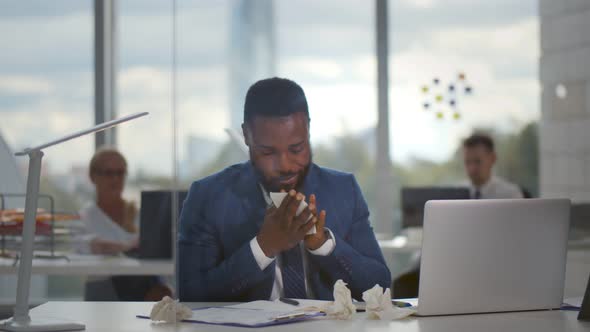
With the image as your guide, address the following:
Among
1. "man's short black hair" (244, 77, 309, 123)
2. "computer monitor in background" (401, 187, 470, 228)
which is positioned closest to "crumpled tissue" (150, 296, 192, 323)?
"man's short black hair" (244, 77, 309, 123)

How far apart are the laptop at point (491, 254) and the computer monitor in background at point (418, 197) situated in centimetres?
244

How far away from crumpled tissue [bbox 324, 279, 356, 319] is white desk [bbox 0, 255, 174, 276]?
2093 millimetres

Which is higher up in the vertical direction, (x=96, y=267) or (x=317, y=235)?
(x=317, y=235)

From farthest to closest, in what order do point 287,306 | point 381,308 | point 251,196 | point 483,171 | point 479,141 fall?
point 479,141
point 483,171
point 251,196
point 287,306
point 381,308

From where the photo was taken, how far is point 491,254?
7.02ft

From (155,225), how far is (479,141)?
218 cm

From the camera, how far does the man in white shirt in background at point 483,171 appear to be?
5035mm

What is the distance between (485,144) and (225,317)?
3.52m

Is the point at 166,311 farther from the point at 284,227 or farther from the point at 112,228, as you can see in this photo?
the point at 112,228

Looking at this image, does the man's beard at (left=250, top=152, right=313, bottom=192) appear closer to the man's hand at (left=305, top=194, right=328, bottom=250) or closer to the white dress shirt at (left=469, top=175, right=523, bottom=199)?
the man's hand at (left=305, top=194, right=328, bottom=250)

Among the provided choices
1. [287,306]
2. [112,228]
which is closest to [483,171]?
[112,228]

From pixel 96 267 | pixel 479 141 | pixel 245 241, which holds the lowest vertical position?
pixel 96 267

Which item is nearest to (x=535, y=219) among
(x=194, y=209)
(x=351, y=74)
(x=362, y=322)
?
(x=362, y=322)

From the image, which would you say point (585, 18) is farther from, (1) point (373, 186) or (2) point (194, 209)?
(2) point (194, 209)
